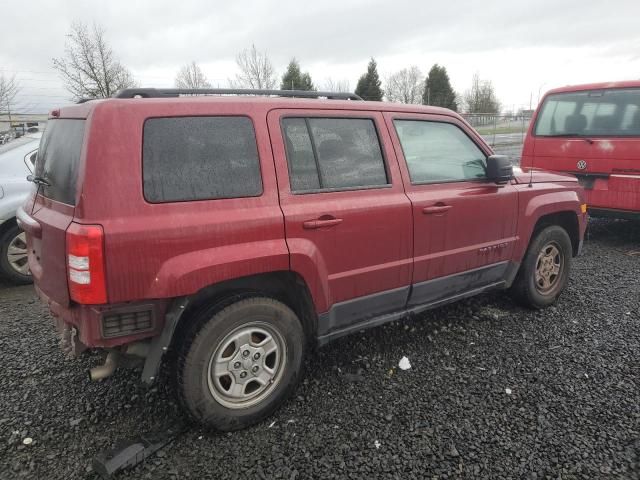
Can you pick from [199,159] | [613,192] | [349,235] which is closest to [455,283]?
[349,235]

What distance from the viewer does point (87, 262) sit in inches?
84.2

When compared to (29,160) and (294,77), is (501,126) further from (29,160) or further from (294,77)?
(29,160)

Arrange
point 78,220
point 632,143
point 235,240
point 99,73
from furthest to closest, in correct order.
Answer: point 99,73 < point 632,143 < point 235,240 < point 78,220

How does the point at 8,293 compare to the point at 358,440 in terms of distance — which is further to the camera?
the point at 8,293

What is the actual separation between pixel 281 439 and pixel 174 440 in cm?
58

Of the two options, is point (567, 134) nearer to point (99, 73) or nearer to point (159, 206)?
point (159, 206)

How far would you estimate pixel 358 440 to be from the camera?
2545mm

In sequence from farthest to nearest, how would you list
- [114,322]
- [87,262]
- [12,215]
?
[12,215], [114,322], [87,262]

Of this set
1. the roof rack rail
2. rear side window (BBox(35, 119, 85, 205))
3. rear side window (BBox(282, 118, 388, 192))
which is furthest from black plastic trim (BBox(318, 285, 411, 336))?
rear side window (BBox(35, 119, 85, 205))

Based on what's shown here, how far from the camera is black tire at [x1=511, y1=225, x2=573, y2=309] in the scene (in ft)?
13.4

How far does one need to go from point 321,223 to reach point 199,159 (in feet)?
2.52

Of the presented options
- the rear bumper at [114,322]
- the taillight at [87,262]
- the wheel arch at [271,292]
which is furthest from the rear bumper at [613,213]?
the taillight at [87,262]

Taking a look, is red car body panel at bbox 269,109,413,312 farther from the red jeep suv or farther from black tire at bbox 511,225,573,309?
black tire at bbox 511,225,573,309

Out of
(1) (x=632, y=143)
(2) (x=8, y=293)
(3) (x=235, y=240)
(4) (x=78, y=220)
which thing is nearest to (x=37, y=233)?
(4) (x=78, y=220)
